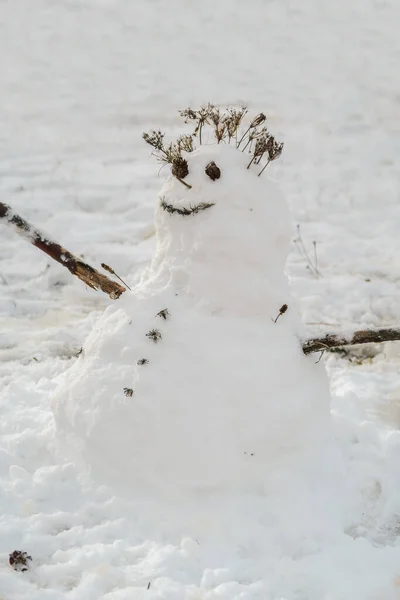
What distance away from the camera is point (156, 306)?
3086 mm

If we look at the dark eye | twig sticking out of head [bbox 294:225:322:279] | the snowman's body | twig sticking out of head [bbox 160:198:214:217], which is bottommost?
twig sticking out of head [bbox 294:225:322:279]

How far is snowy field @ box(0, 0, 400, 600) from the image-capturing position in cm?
277

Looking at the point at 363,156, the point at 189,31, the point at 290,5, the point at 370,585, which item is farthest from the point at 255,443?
the point at 290,5

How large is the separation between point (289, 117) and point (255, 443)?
5591 millimetres

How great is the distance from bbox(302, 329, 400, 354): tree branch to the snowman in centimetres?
11

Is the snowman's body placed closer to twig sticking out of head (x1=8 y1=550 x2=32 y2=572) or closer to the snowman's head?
the snowman's head

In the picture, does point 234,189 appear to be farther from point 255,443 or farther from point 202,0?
point 202,0

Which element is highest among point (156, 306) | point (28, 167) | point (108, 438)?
point (156, 306)

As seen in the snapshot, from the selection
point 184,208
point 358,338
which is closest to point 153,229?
point 184,208

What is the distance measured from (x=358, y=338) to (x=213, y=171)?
96 centimetres

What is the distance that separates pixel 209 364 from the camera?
297cm

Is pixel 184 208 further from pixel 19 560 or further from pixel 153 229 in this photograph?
pixel 153 229

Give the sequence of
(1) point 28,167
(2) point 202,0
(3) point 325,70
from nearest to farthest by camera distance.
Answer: (1) point 28,167 → (3) point 325,70 → (2) point 202,0

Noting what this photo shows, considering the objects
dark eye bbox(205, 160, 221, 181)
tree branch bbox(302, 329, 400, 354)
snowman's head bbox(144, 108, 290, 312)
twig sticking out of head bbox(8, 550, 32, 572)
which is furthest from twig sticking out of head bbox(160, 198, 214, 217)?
twig sticking out of head bbox(8, 550, 32, 572)
